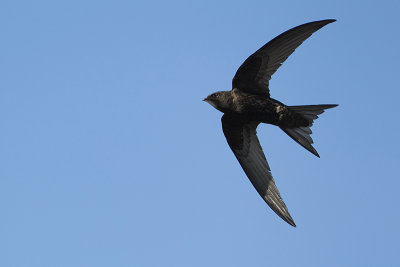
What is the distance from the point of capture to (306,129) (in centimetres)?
939

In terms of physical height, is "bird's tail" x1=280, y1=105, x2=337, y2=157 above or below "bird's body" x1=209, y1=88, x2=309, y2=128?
below

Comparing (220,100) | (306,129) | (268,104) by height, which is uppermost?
(220,100)

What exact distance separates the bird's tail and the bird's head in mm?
Answer: 1028

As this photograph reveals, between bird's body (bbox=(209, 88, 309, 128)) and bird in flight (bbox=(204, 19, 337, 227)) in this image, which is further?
bird's body (bbox=(209, 88, 309, 128))

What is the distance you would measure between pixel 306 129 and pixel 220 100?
58.5 inches

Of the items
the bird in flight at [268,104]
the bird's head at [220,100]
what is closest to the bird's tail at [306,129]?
the bird in flight at [268,104]

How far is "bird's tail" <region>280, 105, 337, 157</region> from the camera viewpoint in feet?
30.2

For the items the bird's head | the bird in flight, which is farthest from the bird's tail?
the bird's head

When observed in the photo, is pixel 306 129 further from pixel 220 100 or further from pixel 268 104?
pixel 220 100

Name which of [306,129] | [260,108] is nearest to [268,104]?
[260,108]

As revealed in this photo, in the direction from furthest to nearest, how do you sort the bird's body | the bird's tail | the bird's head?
the bird's head
the bird's body
the bird's tail

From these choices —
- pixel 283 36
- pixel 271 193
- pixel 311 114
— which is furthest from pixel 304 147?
pixel 283 36

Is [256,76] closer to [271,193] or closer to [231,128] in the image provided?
[231,128]

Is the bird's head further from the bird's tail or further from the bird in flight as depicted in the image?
the bird's tail
